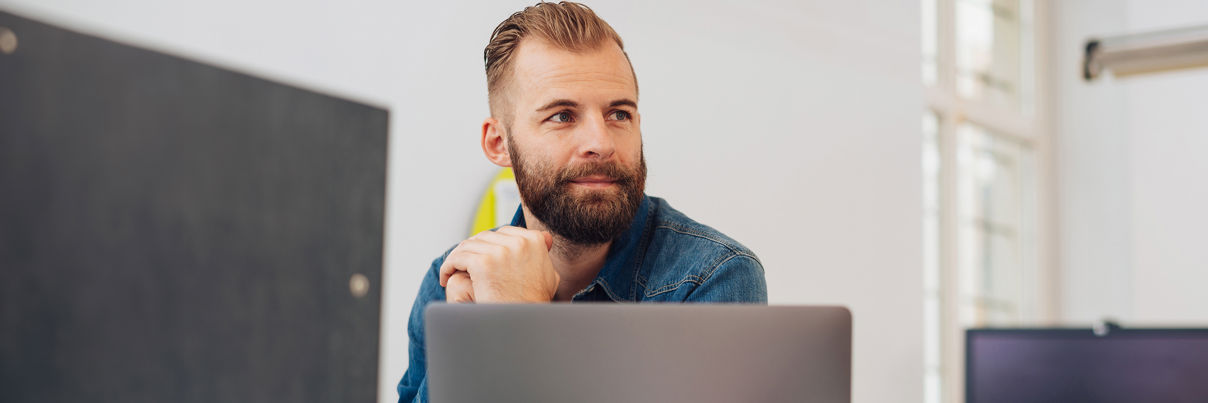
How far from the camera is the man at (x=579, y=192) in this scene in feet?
4.07

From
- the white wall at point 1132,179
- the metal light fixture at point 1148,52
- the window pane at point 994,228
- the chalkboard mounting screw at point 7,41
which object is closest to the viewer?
the chalkboard mounting screw at point 7,41

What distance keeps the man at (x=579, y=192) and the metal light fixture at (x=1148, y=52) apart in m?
2.55

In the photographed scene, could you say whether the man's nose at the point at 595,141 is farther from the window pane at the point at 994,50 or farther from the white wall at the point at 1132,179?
the white wall at the point at 1132,179

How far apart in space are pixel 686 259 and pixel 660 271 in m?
0.05

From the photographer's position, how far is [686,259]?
1.30 m

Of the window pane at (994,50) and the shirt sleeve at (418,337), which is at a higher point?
the window pane at (994,50)

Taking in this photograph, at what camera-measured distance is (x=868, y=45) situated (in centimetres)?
212

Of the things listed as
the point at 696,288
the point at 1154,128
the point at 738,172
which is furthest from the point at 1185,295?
the point at 696,288

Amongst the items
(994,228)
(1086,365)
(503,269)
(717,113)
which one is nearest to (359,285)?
(503,269)

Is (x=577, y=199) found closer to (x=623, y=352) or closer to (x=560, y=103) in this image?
(x=560, y=103)

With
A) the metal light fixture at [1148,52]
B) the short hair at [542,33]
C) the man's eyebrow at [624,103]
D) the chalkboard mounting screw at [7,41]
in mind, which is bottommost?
the chalkboard mounting screw at [7,41]

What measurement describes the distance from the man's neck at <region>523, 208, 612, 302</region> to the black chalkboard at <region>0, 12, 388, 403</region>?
398mm

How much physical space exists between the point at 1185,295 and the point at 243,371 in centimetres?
385

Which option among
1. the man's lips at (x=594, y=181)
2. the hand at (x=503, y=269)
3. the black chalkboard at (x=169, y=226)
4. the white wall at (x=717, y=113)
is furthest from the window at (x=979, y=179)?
the black chalkboard at (x=169, y=226)
